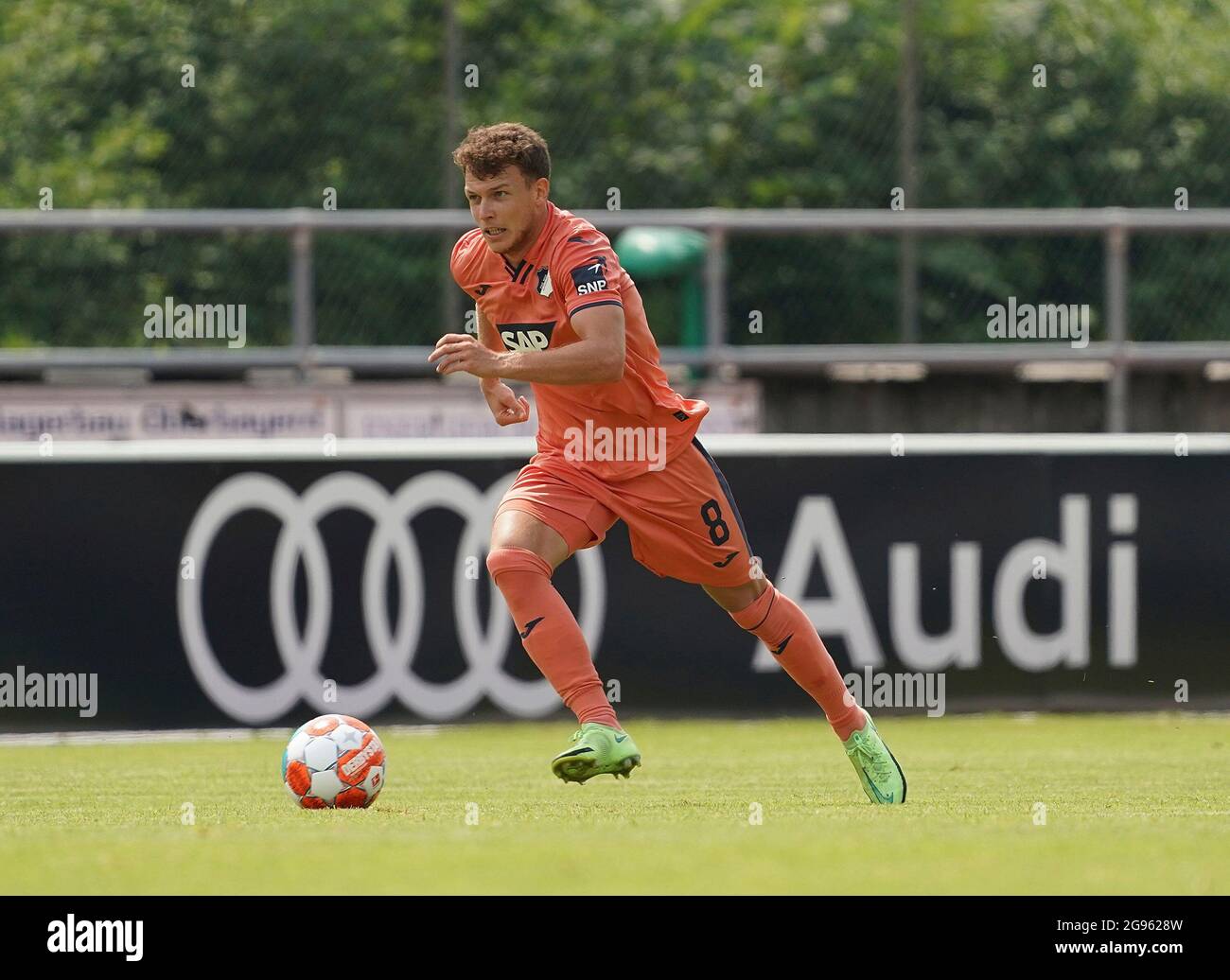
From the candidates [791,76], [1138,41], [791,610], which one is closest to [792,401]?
[791,76]

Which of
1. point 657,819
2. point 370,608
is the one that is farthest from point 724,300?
point 657,819

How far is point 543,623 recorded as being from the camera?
691 cm

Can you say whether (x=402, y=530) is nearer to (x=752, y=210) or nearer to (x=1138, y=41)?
(x=752, y=210)

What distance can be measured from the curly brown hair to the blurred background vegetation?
7242 millimetres

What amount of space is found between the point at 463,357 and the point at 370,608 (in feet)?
14.0

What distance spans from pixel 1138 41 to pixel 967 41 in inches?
56.4

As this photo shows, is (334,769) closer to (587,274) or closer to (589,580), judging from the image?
(587,274)

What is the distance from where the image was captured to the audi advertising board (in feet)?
34.5

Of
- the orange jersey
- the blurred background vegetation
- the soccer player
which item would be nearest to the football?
the soccer player

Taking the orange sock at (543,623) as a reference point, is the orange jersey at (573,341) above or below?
above

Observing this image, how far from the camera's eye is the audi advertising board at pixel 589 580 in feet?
34.5

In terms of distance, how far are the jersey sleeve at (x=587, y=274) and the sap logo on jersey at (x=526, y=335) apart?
0.55 ft

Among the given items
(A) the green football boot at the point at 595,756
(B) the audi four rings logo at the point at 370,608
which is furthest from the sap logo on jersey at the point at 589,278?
(B) the audi four rings logo at the point at 370,608

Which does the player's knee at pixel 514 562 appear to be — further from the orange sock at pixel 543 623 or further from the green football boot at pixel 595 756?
the green football boot at pixel 595 756
